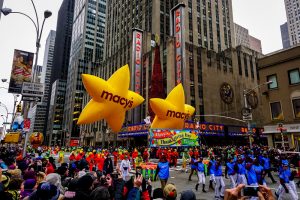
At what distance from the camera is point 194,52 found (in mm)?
54406

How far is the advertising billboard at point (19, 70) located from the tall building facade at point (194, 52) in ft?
93.7

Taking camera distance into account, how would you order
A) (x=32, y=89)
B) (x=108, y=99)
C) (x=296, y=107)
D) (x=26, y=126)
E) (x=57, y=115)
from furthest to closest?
(x=57, y=115)
(x=296, y=107)
(x=26, y=126)
(x=32, y=89)
(x=108, y=99)

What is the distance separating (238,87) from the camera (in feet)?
201

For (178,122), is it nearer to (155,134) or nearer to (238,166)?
(238,166)

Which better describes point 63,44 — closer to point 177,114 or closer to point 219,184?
point 177,114

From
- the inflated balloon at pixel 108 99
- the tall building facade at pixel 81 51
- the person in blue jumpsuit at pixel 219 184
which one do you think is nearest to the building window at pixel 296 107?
the person in blue jumpsuit at pixel 219 184

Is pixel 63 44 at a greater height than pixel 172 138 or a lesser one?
greater

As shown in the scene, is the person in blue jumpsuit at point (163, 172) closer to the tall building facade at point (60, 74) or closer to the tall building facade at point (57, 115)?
the tall building facade at point (60, 74)

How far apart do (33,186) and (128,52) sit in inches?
2508

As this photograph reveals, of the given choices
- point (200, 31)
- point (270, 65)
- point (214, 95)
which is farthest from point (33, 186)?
point (200, 31)

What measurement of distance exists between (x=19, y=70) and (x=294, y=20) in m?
173

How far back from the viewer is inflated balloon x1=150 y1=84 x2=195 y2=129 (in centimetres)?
980

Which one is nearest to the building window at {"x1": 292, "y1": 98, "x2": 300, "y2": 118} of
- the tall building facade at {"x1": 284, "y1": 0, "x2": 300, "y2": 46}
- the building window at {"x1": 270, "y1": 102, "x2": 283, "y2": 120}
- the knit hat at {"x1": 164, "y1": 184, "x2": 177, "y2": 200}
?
the building window at {"x1": 270, "y1": 102, "x2": 283, "y2": 120}

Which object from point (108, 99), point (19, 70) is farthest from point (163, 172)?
point (19, 70)
